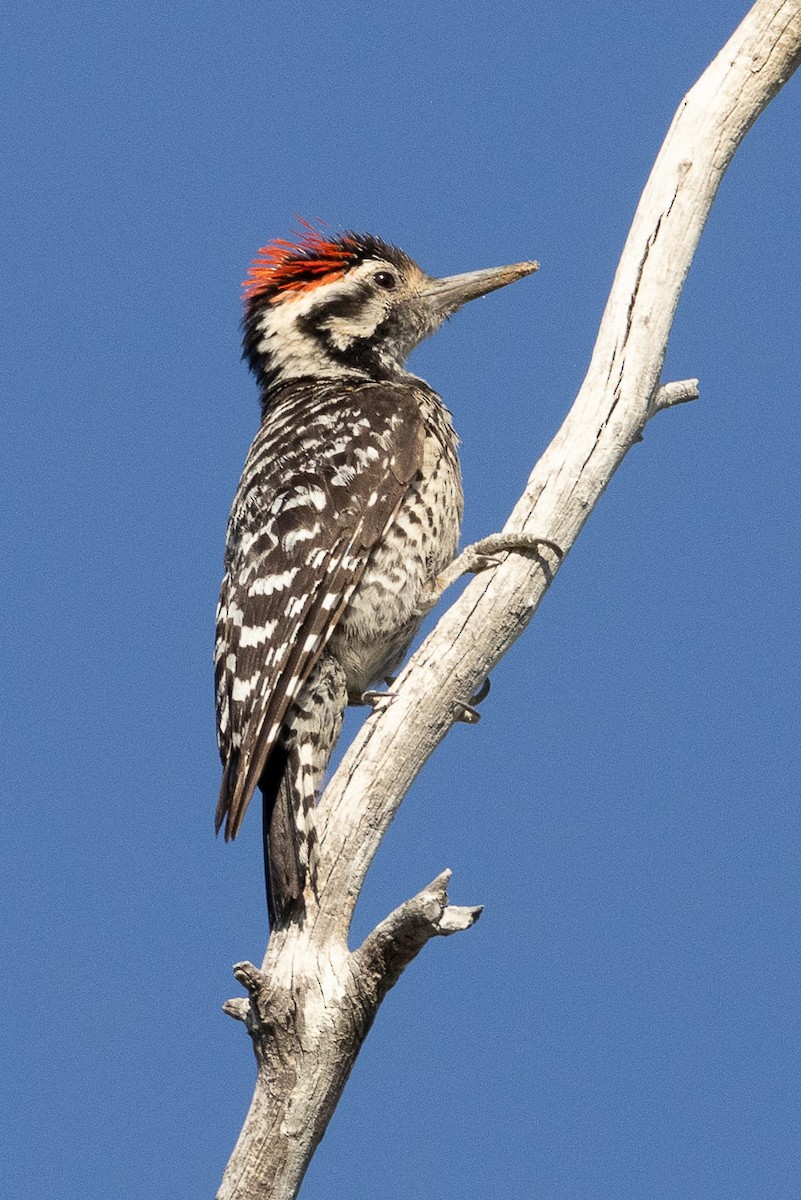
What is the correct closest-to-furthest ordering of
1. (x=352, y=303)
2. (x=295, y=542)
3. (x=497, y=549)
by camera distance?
1. (x=497, y=549)
2. (x=295, y=542)
3. (x=352, y=303)

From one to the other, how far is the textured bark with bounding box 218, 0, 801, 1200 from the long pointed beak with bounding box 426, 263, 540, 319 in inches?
65.2

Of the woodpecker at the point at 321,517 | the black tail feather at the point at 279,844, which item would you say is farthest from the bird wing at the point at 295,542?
the black tail feather at the point at 279,844

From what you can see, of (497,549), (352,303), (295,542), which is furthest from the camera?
(352,303)

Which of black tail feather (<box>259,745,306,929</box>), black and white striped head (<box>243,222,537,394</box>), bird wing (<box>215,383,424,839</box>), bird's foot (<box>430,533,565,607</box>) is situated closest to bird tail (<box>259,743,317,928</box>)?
black tail feather (<box>259,745,306,929</box>)

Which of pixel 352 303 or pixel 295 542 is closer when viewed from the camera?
pixel 295 542

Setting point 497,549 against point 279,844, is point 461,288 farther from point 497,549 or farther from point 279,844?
point 279,844

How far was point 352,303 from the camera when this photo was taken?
8180mm

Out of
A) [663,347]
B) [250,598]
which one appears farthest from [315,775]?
[663,347]

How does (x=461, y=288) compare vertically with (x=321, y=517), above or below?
above

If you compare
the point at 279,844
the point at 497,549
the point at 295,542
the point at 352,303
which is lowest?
the point at 279,844

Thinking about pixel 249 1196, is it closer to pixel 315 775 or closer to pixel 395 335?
pixel 315 775

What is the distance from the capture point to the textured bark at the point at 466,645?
567 centimetres

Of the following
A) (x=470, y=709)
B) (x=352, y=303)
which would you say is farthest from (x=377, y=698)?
(x=352, y=303)

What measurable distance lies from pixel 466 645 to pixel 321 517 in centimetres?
114
